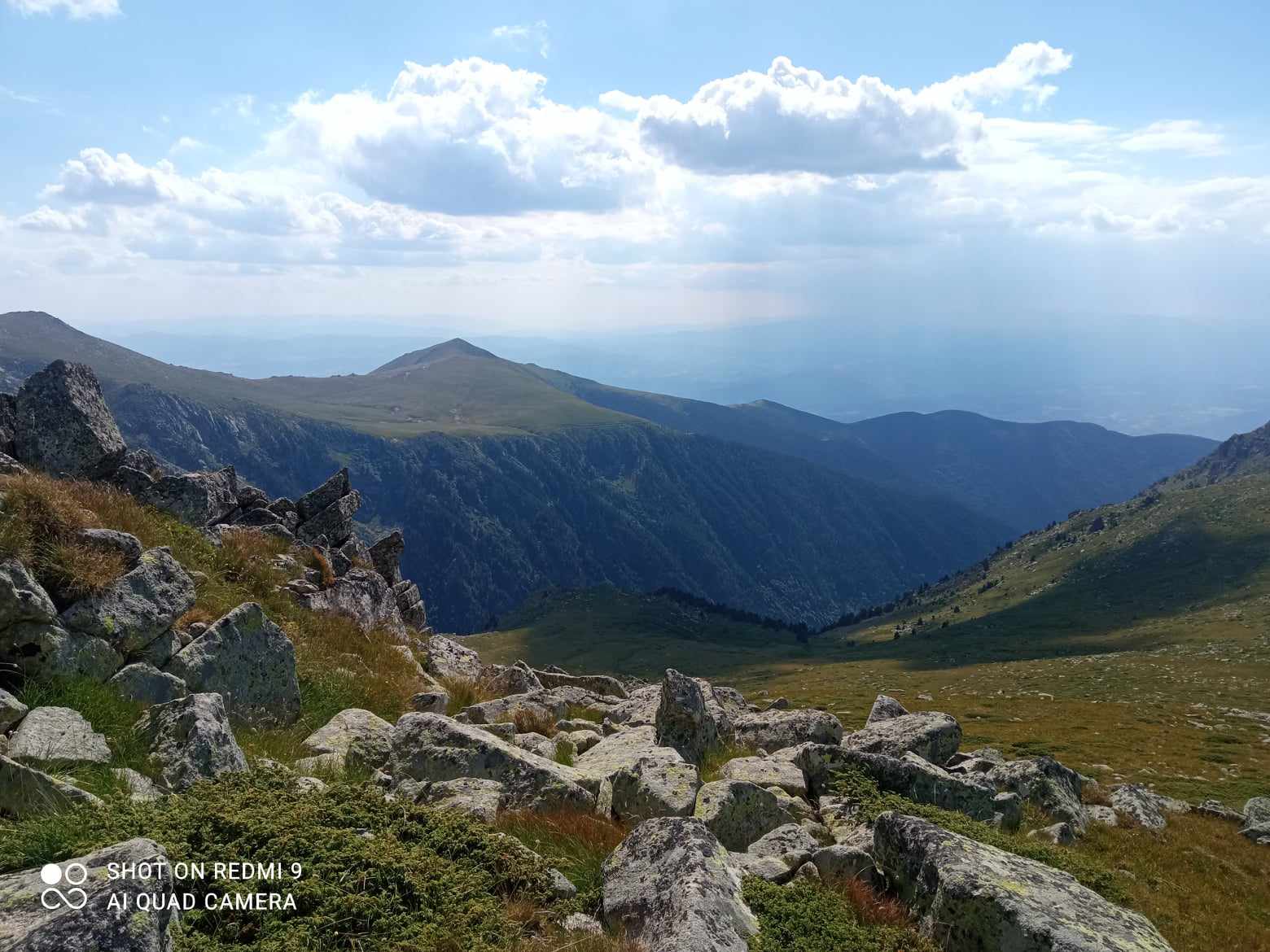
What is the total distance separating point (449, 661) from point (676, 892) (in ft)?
74.5

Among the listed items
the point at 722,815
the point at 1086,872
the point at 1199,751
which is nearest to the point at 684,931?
the point at 722,815

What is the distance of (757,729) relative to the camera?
67.6 ft

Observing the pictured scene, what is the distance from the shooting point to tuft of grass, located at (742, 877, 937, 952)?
8.27 metres

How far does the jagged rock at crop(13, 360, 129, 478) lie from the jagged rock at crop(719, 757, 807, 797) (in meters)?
19.8

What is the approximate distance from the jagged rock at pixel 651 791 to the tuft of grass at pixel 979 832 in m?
3.63

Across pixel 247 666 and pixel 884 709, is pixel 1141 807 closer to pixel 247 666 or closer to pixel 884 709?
pixel 884 709

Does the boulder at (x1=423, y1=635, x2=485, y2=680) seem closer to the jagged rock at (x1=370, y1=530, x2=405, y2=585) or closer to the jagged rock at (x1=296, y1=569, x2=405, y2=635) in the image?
the jagged rock at (x1=296, y1=569, x2=405, y2=635)

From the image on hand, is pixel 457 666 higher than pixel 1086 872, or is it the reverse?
pixel 1086 872

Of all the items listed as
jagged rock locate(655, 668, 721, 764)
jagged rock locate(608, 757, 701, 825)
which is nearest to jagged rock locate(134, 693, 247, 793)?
jagged rock locate(608, 757, 701, 825)

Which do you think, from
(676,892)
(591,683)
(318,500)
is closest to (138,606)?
(676,892)

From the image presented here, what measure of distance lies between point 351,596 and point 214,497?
7416 mm

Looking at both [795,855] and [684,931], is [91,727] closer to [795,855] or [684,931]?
[684,931]

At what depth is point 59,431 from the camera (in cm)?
2150

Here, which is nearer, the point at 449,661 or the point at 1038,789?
the point at 1038,789
